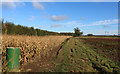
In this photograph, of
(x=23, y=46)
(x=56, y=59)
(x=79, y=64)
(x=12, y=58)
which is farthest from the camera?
(x=56, y=59)

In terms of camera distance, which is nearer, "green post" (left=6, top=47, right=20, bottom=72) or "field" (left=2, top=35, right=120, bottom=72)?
"green post" (left=6, top=47, right=20, bottom=72)

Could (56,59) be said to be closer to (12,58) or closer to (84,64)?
(84,64)

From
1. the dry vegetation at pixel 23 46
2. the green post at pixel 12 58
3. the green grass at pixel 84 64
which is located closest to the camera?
the green post at pixel 12 58

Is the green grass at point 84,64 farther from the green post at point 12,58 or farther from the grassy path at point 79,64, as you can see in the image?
the green post at point 12,58

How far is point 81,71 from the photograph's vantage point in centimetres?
312

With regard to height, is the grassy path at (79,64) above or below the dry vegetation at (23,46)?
below

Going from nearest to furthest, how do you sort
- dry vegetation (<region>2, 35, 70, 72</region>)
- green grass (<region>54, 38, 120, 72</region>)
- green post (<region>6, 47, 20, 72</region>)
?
green post (<region>6, 47, 20, 72</region>), green grass (<region>54, 38, 120, 72</region>), dry vegetation (<region>2, 35, 70, 72</region>)

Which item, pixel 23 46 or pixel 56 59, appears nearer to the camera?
pixel 23 46

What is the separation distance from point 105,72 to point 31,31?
32.1ft

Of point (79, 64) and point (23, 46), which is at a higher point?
point (23, 46)

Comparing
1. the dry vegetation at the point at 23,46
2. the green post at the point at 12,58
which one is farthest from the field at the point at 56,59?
the green post at the point at 12,58

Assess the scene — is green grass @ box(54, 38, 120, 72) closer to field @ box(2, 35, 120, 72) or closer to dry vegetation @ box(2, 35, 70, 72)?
field @ box(2, 35, 120, 72)

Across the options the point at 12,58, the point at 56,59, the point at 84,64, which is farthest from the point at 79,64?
the point at 12,58

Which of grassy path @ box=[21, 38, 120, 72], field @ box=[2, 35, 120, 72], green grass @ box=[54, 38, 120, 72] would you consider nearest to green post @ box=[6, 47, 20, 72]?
field @ box=[2, 35, 120, 72]
